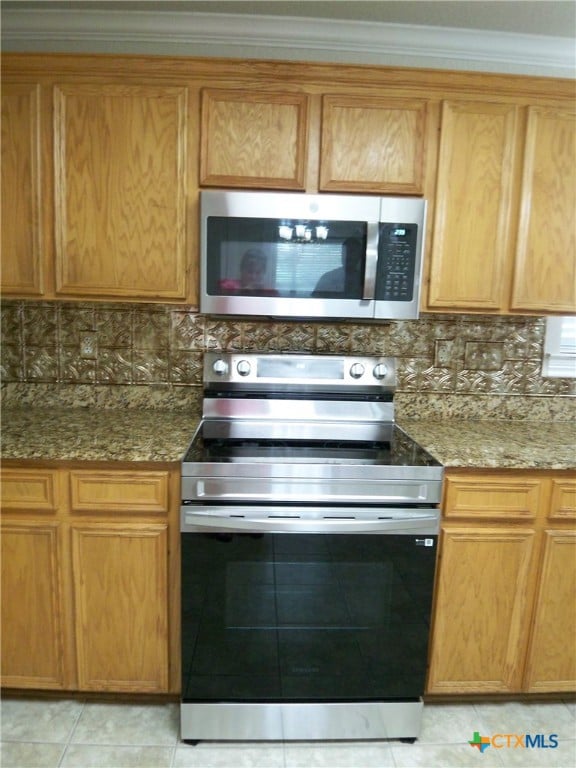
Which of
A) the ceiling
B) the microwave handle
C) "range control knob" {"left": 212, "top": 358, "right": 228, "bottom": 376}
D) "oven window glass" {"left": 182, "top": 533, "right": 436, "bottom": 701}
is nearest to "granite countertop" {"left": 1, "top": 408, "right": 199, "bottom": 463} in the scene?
"range control knob" {"left": 212, "top": 358, "right": 228, "bottom": 376}

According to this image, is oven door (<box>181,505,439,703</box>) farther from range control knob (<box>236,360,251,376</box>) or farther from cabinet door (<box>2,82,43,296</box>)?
cabinet door (<box>2,82,43,296</box>)

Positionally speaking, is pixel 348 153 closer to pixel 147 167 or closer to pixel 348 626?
pixel 147 167

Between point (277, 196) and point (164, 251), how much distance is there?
455 millimetres

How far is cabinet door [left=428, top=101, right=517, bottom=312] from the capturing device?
69.4 inches

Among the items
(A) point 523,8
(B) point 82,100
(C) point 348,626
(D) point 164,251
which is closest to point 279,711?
(C) point 348,626

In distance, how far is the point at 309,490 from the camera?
153cm

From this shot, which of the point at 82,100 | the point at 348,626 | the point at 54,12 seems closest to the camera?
the point at 348,626

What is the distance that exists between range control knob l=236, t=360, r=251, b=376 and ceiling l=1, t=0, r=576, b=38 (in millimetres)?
1314

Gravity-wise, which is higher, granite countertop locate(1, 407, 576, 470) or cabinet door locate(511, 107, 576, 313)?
cabinet door locate(511, 107, 576, 313)

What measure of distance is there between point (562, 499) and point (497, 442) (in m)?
0.28

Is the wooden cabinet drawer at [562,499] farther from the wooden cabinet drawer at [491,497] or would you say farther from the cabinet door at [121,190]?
the cabinet door at [121,190]

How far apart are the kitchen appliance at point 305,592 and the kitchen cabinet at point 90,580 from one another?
123mm

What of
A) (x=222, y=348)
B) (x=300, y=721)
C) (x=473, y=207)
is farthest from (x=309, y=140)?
(x=300, y=721)

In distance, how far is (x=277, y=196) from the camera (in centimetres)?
167
